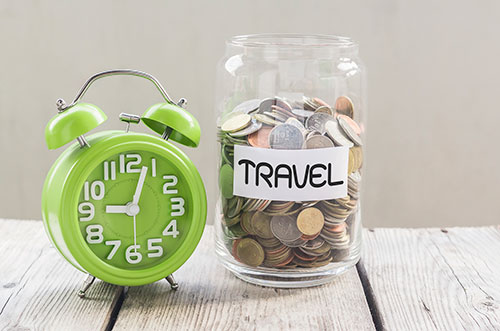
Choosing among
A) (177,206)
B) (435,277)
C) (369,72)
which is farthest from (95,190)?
(369,72)

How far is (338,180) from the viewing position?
2.72ft

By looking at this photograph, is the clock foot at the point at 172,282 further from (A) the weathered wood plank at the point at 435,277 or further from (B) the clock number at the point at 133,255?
(A) the weathered wood plank at the point at 435,277

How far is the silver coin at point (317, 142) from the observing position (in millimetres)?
811

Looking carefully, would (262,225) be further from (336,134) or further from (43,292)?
(43,292)

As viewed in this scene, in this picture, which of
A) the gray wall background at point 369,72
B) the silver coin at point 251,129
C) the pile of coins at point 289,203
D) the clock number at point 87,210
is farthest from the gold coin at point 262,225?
the gray wall background at point 369,72

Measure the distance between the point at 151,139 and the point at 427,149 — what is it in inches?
46.5

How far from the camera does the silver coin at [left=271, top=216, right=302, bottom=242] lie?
808mm

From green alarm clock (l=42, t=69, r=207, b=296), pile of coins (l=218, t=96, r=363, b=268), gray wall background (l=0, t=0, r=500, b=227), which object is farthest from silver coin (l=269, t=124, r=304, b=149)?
gray wall background (l=0, t=0, r=500, b=227)

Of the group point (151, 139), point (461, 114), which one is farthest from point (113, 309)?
point (461, 114)

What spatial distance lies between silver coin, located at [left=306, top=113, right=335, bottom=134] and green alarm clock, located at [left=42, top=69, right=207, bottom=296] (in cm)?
15

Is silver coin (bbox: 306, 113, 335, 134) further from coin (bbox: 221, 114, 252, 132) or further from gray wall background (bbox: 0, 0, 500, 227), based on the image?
gray wall background (bbox: 0, 0, 500, 227)

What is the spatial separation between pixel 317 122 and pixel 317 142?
0.09 feet

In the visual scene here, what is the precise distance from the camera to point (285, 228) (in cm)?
81

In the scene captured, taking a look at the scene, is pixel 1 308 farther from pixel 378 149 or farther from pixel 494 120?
pixel 494 120
